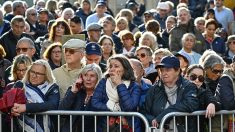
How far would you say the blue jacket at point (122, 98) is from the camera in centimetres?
1352

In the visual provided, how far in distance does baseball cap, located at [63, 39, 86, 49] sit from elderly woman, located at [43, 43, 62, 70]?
1.39 m

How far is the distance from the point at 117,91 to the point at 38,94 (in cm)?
104

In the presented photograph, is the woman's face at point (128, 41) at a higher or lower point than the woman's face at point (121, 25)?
lower

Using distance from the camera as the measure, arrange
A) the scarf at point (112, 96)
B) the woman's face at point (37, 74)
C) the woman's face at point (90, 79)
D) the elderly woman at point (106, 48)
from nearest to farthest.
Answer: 1. the scarf at point (112, 96)
2. the woman's face at point (90, 79)
3. the woman's face at point (37, 74)
4. the elderly woman at point (106, 48)

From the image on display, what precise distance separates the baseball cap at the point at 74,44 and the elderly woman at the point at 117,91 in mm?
1279

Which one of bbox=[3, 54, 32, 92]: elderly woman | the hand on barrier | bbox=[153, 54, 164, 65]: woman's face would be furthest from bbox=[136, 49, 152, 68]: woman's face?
the hand on barrier

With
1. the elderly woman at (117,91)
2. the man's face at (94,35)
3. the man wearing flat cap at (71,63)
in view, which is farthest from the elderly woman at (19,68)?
the man's face at (94,35)

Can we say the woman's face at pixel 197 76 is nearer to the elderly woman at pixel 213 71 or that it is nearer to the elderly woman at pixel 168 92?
the elderly woman at pixel 168 92

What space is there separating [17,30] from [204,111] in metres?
6.26

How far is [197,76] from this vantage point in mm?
14055

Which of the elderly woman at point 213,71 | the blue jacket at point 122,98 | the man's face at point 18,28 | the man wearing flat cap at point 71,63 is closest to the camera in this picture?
the blue jacket at point 122,98

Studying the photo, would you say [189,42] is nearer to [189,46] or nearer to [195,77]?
[189,46]

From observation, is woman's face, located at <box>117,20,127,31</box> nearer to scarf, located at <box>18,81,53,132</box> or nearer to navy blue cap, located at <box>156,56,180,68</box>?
scarf, located at <box>18,81,53,132</box>

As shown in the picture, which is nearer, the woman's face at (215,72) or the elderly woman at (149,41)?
the woman's face at (215,72)
